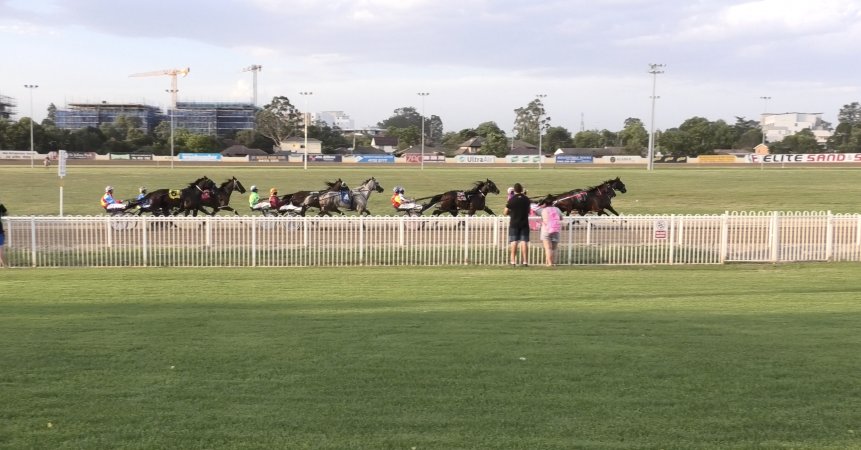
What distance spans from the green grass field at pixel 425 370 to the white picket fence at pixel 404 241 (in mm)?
4732

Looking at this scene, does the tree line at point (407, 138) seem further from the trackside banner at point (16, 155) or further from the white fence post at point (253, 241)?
the white fence post at point (253, 241)

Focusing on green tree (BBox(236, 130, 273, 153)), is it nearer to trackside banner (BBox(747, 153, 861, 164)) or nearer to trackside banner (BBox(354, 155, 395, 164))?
trackside banner (BBox(354, 155, 395, 164))

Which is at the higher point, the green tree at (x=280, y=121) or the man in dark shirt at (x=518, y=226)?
the green tree at (x=280, y=121)

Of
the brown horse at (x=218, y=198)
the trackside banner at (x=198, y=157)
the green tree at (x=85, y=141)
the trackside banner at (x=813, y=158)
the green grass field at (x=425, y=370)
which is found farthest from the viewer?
the green tree at (x=85, y=141)

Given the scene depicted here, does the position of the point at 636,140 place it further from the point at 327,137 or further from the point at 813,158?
the point at 327,137

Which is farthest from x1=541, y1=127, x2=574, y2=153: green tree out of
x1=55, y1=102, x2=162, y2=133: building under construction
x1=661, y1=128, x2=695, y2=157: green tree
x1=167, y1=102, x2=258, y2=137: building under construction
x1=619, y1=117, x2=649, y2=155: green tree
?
x1=55, y1=102, x2=162, y2=133: building under construction

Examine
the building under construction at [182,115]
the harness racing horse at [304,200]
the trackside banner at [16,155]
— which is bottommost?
the harness racing horse at [304,200]

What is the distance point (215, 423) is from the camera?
441 cm

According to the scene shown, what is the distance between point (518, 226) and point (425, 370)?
8.72 metres

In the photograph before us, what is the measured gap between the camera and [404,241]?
15422 millimetres

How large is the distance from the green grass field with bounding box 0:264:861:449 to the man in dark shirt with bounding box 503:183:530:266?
4.29m

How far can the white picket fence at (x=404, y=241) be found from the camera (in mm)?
14641

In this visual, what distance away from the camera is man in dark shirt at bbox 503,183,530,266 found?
1410 cm

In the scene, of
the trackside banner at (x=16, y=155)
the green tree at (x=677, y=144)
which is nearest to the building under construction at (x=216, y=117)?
the trackside banner at (x=16, y=155)
